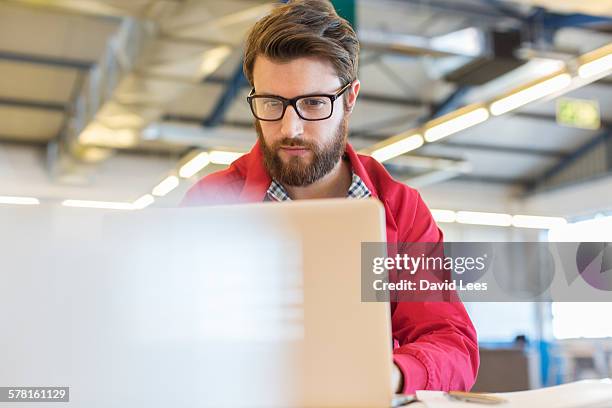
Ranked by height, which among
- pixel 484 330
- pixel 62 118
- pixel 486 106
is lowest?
pixel 484 330

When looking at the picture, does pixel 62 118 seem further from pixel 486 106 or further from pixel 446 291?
pixel 446 291

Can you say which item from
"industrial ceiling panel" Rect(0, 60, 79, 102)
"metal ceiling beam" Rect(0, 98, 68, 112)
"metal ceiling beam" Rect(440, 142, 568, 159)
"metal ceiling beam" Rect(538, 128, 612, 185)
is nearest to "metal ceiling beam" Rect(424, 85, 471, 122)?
"metal ceiling beam" Rect(440, 142, 568, 159)

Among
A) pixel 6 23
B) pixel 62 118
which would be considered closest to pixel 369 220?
pixel 6 23

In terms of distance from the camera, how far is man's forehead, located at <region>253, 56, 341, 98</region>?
4.92 feet

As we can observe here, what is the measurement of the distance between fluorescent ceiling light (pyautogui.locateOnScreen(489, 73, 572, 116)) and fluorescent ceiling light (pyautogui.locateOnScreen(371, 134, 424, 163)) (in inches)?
45.1

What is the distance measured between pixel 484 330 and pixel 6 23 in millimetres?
8589

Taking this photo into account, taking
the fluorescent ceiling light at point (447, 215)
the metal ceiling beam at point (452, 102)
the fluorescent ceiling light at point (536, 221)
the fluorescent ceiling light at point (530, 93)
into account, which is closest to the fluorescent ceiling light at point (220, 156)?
the fluorescent ceiling light at point (530, 93)

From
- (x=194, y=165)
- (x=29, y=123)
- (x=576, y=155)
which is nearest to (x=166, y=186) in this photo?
(x=194, y=165)

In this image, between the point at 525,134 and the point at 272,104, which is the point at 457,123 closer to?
the point at 272,104

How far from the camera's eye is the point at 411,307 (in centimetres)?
144

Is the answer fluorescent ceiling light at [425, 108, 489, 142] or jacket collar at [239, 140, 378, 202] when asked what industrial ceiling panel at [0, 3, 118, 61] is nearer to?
fluorescent ceiling light at [425, 108, 489, 142]

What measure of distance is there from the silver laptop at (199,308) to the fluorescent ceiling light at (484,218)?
11496 mm

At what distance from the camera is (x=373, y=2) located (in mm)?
6340

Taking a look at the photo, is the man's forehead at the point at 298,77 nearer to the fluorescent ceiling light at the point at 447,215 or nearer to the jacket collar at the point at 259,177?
the jacket collar at the point at 259,177
